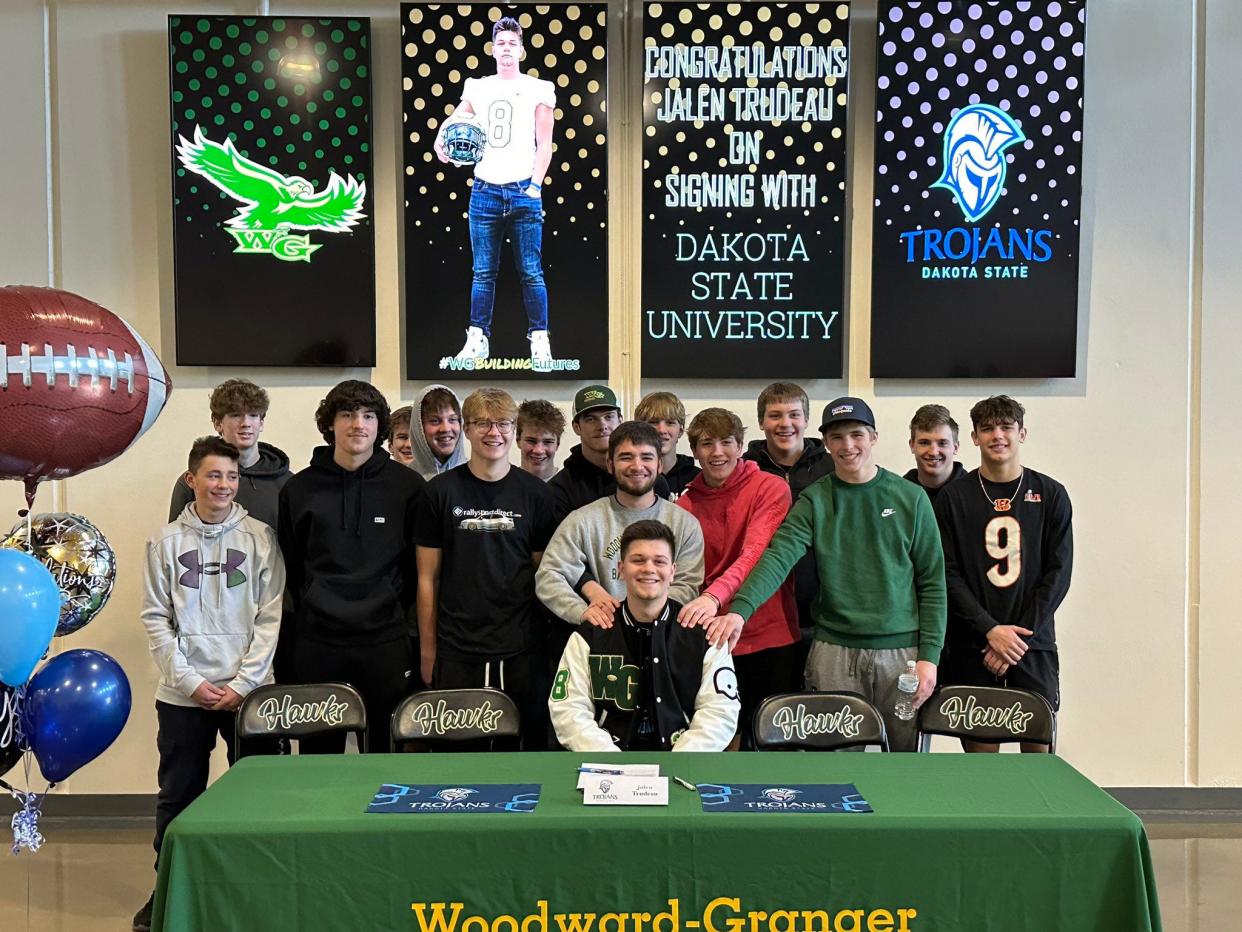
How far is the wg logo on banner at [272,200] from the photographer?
4340 mm

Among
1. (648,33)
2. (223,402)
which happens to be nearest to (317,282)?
(223,402)

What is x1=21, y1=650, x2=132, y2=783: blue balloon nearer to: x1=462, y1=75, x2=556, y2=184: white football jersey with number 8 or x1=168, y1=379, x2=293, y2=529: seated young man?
x1=168, y1=379, x2=293, y2=529: seated young man

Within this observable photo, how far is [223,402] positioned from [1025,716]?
2.77 metres

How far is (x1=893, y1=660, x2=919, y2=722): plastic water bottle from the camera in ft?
10.6

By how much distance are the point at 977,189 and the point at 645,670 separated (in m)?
2.69

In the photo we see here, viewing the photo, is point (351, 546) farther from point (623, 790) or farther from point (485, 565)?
point (623, 790)

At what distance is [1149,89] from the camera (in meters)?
4.42

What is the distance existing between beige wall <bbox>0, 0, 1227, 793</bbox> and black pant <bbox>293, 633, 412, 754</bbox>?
4.72 feet

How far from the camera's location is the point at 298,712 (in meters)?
3.02

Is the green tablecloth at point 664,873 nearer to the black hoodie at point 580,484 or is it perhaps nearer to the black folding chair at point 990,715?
the black folding chair at point 990,715

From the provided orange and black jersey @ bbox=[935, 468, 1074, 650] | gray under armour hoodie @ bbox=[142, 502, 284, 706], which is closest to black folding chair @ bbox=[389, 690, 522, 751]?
gray under armour hoodie @ bbox=[142, 502, 284, 706]

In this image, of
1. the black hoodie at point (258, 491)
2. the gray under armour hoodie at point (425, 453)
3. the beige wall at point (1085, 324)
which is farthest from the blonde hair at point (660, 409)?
the black hoodie at point (258, 491)

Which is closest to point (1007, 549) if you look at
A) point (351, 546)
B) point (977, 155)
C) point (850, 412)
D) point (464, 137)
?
point (850, 412)

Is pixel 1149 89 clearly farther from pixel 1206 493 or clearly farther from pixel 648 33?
pixel 648 33
